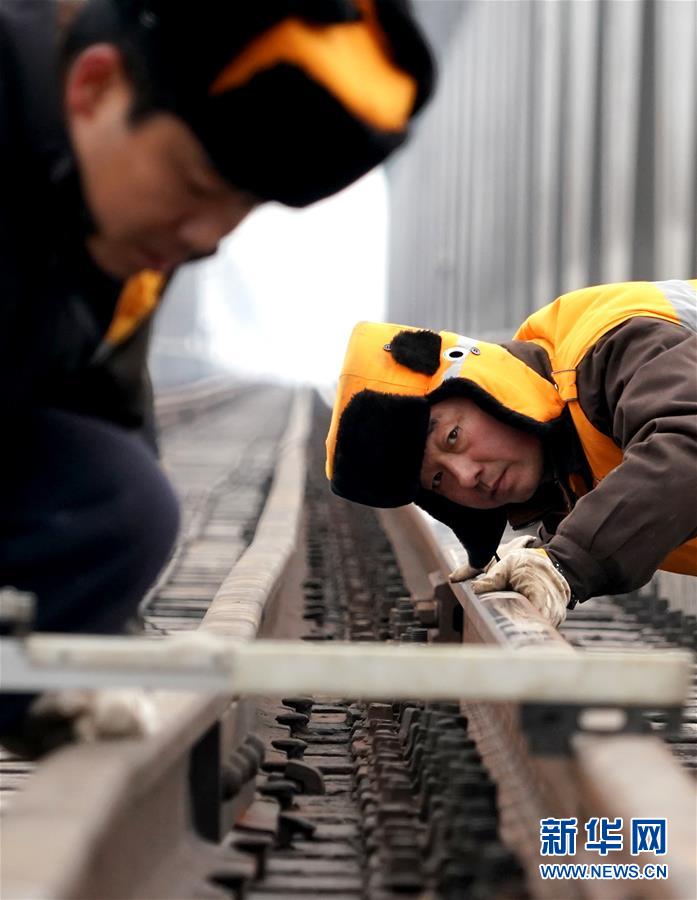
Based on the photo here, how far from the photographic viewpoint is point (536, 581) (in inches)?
125

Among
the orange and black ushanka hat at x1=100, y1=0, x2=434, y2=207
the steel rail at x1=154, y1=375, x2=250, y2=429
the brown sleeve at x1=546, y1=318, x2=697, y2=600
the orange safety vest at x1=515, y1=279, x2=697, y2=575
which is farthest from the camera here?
the steel rail at x1=154, y1=375, x2=250, y2=429

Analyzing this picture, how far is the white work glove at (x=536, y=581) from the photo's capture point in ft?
10.3

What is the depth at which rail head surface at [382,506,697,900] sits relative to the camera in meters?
1.74

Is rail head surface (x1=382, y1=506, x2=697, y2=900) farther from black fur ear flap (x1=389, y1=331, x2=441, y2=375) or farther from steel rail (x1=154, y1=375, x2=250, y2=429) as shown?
steel rail (x1=154, y1=375, x2=250, y2=429)

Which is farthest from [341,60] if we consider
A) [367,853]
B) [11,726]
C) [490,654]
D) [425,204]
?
[425,204]

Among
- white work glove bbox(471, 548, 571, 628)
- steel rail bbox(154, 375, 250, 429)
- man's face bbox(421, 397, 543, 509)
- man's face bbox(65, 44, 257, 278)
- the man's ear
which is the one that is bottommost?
steel rail bbox(154, 375, 250, 429)

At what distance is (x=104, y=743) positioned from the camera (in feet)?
6.46

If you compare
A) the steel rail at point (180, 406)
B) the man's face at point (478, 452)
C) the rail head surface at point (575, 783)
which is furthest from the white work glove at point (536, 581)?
the steel rail at point (180, 406)

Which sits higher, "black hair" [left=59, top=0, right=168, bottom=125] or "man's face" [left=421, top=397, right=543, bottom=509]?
"black hair" [left=59, top=0, right=168, bottom=125]

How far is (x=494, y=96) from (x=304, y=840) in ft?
57.5

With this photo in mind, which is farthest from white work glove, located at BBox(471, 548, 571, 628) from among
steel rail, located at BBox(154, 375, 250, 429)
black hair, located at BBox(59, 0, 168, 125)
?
steel rail, located at BBox(154, 375, 250, 429)

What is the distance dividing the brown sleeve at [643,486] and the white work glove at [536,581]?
0.15 ft

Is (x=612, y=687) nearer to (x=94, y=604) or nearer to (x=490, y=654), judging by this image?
(x=490, y=654)

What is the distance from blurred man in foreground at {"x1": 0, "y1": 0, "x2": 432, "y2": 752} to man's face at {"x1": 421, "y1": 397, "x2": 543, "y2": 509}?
155 centimetres
